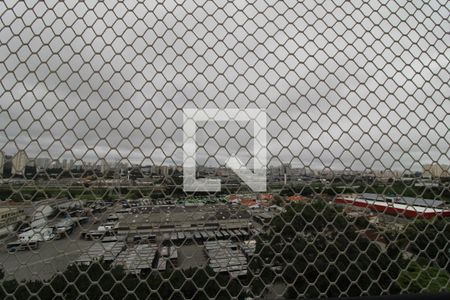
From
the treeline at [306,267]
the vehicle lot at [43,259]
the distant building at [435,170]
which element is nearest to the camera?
the vehicle lot at [43,259]

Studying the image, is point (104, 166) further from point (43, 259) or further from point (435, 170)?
point (435, 170)

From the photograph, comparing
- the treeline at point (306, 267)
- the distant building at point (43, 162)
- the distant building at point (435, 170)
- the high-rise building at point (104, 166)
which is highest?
the distant building at point (43, 162)

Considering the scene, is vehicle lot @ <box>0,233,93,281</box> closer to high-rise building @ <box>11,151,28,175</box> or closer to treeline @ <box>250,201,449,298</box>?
high-rise building @ <box>11,151,28,175</box>

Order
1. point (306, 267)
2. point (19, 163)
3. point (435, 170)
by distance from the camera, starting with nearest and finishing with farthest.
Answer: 1. point (19, 163)
2. point (306, 267)
3. point (435, 170)

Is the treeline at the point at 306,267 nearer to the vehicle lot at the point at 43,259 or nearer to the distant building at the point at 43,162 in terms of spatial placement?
the vehicle lot at the point at 43,259

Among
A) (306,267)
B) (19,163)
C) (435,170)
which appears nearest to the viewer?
(19,163)

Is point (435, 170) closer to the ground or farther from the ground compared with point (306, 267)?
farther from the ground

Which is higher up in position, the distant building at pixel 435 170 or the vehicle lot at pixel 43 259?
the distant building at pixel 435 170

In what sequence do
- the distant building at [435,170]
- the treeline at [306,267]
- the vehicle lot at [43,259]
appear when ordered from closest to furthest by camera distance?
the vehicle lot at [43,259] → the treeline at [306,267] → the distant building at [435,170]

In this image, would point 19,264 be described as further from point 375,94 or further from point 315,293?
point 375,94

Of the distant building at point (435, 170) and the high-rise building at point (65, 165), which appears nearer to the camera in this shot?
the high-rise building at point (65, 165)

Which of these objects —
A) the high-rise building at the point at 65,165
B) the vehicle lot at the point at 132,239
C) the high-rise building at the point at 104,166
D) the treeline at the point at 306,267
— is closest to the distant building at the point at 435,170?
the treeline at the point at 306,267

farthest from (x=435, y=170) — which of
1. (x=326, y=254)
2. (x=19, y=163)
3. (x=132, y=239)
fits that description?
(x=19, y=163)
